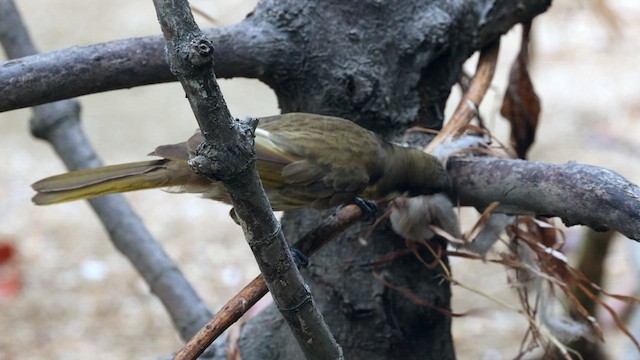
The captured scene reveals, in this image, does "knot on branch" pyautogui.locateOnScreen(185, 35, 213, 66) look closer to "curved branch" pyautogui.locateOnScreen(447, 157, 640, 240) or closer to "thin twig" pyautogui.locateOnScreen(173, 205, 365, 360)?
"thin twig" pyautogui.locateOnScreen(173, 205, 365, 360)

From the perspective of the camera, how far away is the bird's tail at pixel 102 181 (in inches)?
41.6

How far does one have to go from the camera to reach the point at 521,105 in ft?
4.36

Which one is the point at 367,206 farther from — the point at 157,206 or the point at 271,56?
the point at 157,206

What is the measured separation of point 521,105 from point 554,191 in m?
0.44

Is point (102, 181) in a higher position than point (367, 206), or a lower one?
higher

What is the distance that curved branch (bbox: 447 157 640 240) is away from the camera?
833mm

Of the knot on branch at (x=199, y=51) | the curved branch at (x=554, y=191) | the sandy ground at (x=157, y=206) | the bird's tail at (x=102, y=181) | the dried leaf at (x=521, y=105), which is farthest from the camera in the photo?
the sandy ground at (x=157, y=206)

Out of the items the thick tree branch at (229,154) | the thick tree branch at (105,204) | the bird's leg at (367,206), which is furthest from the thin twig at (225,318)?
the thick tree branch at (105,204)

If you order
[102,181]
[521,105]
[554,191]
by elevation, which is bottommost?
[554,191]

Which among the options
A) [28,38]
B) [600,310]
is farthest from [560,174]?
[600,310]

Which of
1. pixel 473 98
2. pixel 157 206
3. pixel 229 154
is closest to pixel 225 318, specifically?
pixel 229 154

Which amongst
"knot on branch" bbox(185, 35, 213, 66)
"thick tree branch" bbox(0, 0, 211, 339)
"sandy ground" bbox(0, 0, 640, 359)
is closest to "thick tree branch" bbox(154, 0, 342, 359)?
"knot on branch" bbox(185, 35, 213, 66)

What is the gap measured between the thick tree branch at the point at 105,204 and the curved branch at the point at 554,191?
523 mm

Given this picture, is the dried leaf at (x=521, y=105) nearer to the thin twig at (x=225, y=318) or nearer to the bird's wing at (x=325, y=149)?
the bird's wing at (x=325, y=149)
